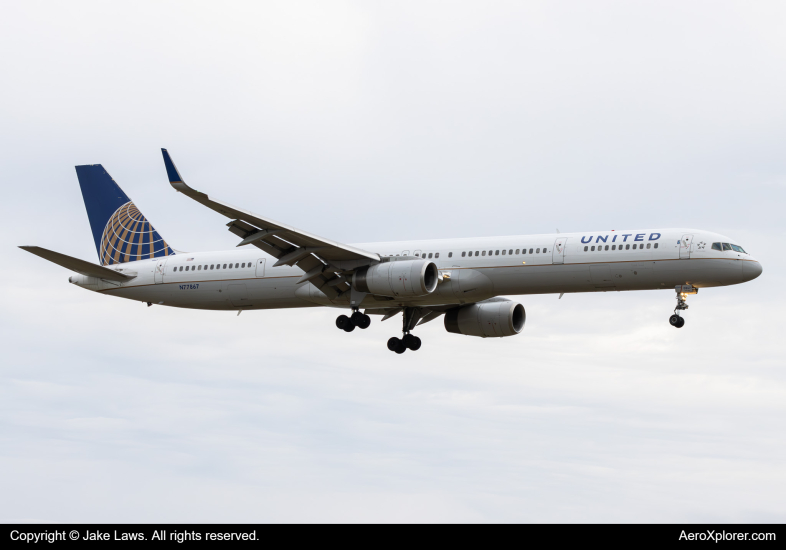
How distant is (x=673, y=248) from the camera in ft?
128

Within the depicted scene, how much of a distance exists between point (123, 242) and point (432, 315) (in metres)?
16.4

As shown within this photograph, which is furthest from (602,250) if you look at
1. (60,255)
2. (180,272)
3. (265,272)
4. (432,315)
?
(60,255)

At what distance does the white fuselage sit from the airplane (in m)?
0.05

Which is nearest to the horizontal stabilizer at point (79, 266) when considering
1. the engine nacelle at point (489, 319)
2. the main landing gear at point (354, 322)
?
the main landing gear at point (354, 322)

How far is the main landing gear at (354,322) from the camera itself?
43.6 meters

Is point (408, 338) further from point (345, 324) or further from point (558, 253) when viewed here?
point (558, 253)

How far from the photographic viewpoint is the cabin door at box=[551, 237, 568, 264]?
1567 inches

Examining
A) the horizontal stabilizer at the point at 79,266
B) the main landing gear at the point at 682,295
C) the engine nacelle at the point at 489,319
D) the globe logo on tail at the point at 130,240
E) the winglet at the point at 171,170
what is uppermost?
the globe logo on tail at the point at 130,240

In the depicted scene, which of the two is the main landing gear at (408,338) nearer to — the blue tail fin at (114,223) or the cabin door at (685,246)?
the blue tail fin at (114,223)

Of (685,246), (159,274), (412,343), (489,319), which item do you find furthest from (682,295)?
(159,274)

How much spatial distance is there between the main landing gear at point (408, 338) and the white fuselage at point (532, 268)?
396 centimetres

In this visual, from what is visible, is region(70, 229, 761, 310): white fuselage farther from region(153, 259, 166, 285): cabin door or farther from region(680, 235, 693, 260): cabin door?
region(153, 259, 166, 285): cabin door

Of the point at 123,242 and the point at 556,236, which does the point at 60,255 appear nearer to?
the point at 123,242

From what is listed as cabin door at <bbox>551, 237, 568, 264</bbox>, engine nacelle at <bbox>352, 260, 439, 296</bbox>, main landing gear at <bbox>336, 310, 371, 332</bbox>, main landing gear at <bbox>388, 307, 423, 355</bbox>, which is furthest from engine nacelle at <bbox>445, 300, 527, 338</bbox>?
cabin door at <bbox>551, 237, 568, 264</bbox>
